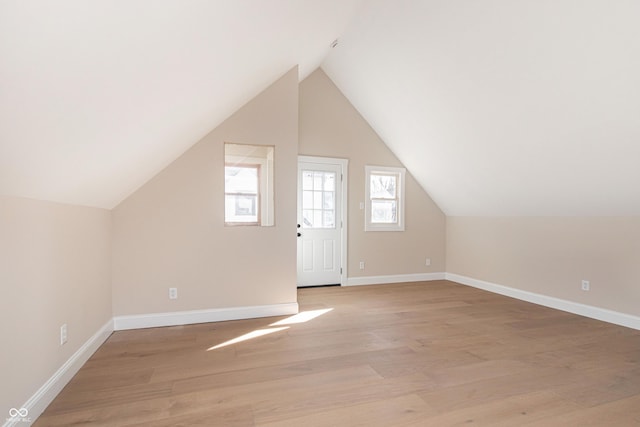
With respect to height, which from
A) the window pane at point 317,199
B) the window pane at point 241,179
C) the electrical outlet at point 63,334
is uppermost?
the window pane at point 241,179

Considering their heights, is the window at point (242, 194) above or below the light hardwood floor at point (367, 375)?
above

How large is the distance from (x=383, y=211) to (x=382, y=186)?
447mm

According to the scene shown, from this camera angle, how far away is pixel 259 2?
1864mm

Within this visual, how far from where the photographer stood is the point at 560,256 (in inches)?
150

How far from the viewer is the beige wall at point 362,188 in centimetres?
482

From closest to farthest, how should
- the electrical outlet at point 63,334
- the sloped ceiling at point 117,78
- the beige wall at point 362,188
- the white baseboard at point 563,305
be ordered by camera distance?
the sloped ceiling at point 117,78, the electrical outlet at point 63,334, the white baseboard at point 563,305, the beige wall at point 362,188

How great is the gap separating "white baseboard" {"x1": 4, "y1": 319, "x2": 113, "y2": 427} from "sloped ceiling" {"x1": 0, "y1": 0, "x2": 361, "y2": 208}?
3.64 feet

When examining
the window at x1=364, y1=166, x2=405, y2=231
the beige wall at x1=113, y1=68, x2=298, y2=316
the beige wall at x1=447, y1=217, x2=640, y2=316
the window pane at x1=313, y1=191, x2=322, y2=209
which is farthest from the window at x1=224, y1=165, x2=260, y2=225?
the beige wall at x1=447, y1=217, x2=640, y2=316

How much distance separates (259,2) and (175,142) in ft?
4.67

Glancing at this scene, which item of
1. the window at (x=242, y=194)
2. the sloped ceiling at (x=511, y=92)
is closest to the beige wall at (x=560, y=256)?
the sloped ceiling at (x=511, y=92)

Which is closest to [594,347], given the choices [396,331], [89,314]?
[396,331]

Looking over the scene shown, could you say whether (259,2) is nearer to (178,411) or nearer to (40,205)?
(40,205)

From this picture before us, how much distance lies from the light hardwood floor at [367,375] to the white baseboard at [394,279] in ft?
5.20

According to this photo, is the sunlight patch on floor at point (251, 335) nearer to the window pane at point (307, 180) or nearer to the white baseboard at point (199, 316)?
the white baseboard at point (199, 316)
